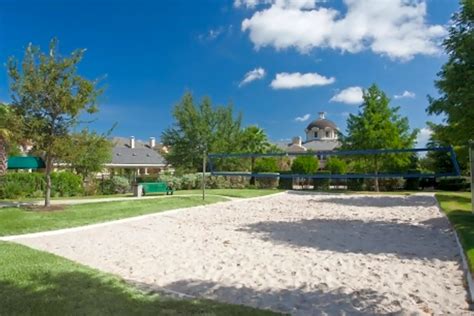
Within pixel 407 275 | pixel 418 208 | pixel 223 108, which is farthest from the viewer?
pixel 223 108

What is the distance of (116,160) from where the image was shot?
50.6 meters

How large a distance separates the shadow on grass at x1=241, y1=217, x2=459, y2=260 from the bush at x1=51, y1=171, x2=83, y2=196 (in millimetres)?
13178

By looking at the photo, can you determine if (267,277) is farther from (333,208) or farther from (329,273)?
(333,208)

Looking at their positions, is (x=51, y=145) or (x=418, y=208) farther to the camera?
(x=418, y=208)

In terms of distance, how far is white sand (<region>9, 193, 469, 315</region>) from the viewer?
16.1 ft

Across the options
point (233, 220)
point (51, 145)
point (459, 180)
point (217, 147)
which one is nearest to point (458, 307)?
point (233, 220)

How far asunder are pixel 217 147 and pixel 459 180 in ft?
62.7

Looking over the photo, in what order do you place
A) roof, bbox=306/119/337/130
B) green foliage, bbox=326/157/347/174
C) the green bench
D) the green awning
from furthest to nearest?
1. roof, bbox=306/119/337/130
2. green foliage, bbox=326/157/347/174
3. the green awning
4. the green bench

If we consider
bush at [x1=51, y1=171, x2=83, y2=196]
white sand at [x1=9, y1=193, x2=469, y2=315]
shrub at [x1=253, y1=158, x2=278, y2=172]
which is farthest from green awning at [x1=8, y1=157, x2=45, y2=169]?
shrub at [x1=253, y1=158, x2=278, y2=172]

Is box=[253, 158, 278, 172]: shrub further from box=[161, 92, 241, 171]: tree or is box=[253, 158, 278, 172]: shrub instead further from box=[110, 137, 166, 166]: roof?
box=[110, 137, 166, 166]: roof

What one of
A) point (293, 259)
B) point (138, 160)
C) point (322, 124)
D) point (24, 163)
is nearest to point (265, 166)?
point (24, 163)

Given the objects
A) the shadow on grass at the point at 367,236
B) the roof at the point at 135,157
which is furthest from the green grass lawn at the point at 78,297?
the roof at the point at 135,157

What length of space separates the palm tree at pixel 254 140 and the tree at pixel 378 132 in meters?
12.8

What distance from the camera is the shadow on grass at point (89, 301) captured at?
170 inches
